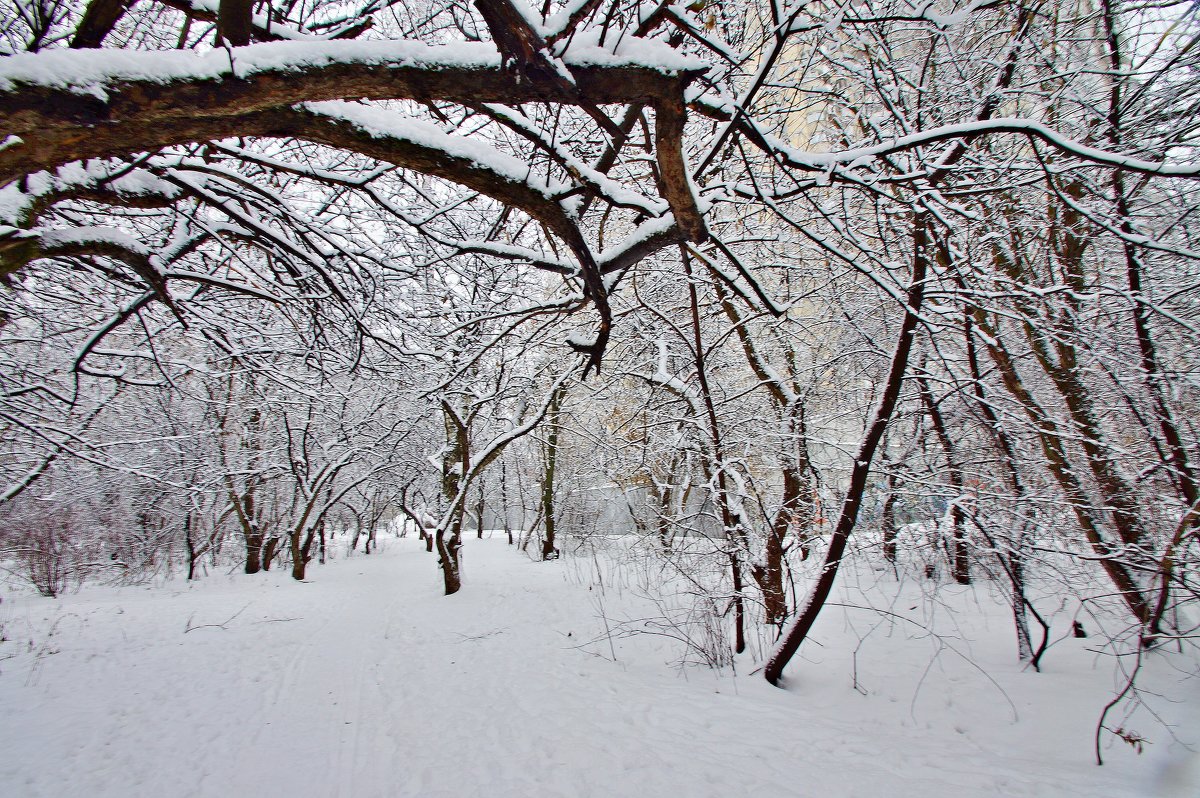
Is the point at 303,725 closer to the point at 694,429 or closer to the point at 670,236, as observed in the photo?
the point at 694,429

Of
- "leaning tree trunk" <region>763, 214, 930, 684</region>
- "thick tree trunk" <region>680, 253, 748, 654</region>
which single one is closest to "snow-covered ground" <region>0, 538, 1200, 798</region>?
"thick tree trunk" <region>680, 253, 748, 654</region>

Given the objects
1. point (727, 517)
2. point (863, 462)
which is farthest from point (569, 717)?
point (863, 462)

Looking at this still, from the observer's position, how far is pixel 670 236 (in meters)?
2.81

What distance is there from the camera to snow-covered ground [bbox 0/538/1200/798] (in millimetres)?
3045

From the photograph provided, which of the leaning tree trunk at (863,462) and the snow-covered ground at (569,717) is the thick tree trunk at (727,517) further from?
the leaning tree trunk at (863,462)

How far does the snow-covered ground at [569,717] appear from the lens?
304 cm

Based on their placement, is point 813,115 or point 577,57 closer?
point 577,57

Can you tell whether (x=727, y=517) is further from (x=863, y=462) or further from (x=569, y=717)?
(x=569, y=717)

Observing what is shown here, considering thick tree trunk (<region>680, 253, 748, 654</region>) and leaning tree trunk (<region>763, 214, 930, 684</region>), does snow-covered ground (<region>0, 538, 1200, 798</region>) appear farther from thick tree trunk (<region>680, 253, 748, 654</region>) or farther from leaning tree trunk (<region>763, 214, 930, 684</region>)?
leaning tree trunk (<region>763, 214, 930, 684</region>)

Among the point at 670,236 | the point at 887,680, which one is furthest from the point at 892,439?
the point at 670,236

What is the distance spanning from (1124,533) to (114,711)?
28.9 feet

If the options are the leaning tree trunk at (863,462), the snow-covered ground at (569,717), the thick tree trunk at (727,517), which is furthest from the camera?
the thick tree trunk at (727,517)

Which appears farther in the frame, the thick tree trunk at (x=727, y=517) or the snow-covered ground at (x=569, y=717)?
the thick tree trunk at (x=727, y=517)

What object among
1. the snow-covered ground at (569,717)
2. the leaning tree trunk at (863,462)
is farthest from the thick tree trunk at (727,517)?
the leaning tree trunk at (863,462)
